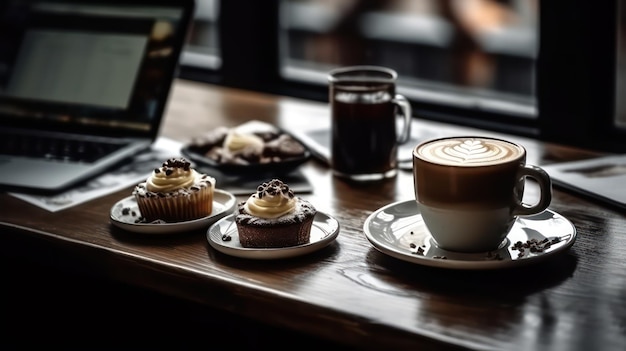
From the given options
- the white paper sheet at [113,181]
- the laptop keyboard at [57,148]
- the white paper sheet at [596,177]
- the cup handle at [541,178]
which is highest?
the cup handle at [541,178]

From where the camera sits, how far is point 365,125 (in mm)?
1521

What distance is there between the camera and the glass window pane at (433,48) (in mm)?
2234

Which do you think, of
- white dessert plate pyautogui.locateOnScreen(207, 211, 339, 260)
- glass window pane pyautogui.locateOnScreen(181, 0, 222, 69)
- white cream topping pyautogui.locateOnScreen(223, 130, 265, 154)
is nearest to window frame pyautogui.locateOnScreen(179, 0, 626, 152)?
white cream topping pyautogui.locateOnScreen(223, 130, 265, 154)

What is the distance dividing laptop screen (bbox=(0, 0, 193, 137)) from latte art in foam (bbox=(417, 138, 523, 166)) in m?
0.70

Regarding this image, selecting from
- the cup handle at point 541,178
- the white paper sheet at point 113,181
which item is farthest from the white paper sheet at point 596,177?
the white paper sheet at point 113,181

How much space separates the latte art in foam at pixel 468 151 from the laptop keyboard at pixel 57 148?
0.72 meters

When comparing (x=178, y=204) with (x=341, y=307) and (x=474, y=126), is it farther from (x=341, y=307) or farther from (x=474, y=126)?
(x=474, y=126)

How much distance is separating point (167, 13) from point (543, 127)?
830mm

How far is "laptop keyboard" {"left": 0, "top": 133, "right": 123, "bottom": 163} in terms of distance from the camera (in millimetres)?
1686

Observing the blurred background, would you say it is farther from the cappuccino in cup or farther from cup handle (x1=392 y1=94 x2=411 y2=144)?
the cappuccino in cup

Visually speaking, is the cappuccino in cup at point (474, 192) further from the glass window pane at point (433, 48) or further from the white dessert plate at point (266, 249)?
the glass window pane at point (433, 48)

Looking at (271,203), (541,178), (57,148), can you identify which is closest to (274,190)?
(271,203)

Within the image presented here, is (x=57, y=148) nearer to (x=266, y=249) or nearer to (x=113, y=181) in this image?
(x=113, y=181)

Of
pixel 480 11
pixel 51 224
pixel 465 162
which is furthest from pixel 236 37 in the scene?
pixel 465 162
